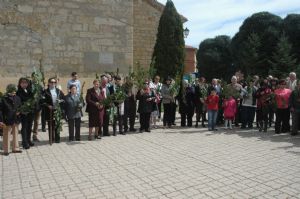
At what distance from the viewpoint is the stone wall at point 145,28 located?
704 inches

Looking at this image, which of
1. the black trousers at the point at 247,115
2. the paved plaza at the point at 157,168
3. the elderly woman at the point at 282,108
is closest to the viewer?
the paved plaza at the point at 157,168

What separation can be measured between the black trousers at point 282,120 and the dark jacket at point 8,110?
292 inches

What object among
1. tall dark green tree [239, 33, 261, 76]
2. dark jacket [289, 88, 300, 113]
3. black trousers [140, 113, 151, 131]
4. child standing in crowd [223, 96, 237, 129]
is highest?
tall dark green tree [239, 33, 261, 76]

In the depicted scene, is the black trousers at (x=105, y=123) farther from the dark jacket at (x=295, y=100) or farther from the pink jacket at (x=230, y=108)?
the dark jacket at (x=295, y=100)

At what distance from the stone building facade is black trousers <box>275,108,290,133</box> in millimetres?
6854

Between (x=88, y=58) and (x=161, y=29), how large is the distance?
523cm

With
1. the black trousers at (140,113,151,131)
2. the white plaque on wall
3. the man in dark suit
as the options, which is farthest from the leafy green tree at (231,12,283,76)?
the man in dark suit

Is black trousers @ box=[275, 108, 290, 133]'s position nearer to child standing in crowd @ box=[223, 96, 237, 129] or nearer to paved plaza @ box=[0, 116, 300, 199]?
paved plaza @ box=[0, 116, 300, 199]

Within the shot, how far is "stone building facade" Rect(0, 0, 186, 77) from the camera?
13.4 m

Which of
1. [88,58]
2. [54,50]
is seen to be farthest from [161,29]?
[54,50]

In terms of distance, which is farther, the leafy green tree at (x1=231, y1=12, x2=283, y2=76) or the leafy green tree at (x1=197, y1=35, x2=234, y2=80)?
the leafy green tree at (x1=197, y1=35, x2=234, y2=80)

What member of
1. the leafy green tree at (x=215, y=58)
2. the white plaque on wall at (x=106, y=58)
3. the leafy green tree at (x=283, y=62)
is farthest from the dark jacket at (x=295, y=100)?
the leafy green tree at (x=215, y=58)

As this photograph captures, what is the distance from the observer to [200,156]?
7.73 meters

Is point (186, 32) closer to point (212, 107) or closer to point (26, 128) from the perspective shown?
point (212, 107)
